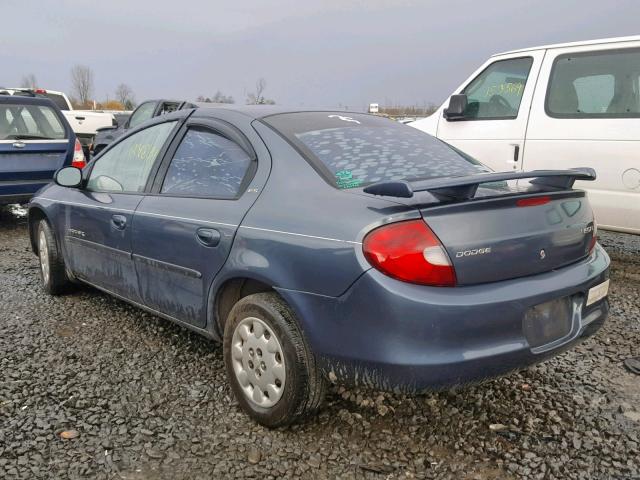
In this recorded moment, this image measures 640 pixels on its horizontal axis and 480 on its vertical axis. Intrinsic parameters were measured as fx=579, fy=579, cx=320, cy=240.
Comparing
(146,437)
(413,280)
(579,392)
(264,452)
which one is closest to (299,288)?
(413,280)

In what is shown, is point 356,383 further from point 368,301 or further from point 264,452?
point 264,452

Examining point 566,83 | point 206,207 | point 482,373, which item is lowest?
point 482,373

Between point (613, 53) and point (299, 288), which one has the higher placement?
point (613, 53)

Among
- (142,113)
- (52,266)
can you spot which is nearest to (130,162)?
(52,266)

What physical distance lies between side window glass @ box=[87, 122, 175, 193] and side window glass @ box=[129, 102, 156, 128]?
962 centimetres

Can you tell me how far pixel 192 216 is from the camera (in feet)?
9.70

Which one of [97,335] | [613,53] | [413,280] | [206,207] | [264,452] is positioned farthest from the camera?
[613,53]

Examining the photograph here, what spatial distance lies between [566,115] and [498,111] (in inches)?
27.4

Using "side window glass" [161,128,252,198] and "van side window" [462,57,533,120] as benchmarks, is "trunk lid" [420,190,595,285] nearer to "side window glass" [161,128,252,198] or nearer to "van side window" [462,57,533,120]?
"side window glass" [161,128,252,198]

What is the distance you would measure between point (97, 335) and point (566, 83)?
4.53 m

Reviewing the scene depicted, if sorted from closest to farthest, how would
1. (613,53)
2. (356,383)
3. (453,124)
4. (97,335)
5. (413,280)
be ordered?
(413,280) < (356,383) < (97,335) < (613,53) < (453,124)

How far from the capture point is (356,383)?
2305 millimetres

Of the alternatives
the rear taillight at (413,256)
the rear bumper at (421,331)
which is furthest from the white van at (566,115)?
the rear taillight at (413,256)

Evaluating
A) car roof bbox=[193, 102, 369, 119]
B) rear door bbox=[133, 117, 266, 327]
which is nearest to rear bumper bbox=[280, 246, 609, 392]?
rear door bbox=[133, 117, 266, 327]
